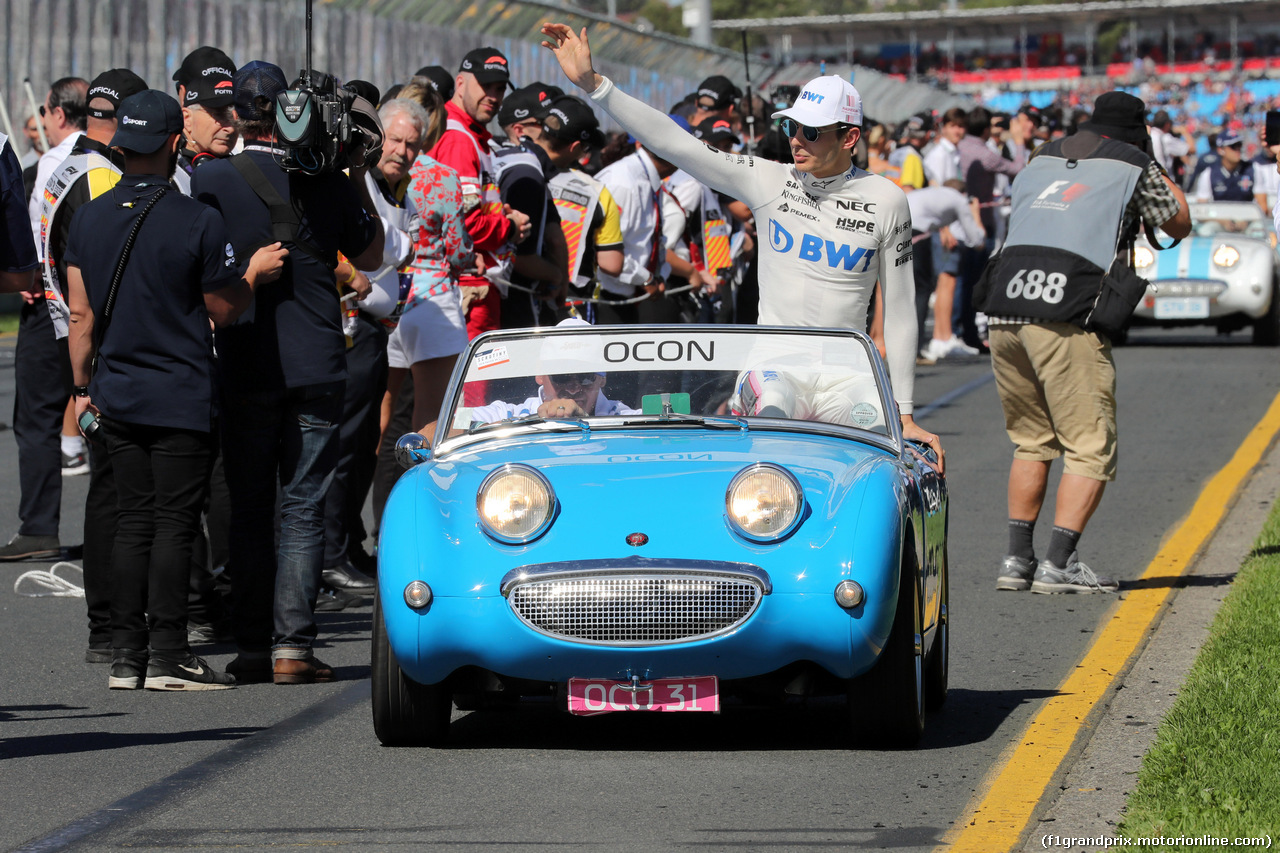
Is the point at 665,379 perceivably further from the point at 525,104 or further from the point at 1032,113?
the point at 1032,113

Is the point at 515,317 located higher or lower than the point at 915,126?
lower

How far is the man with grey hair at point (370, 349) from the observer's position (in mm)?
8203

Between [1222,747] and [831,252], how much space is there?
239cm

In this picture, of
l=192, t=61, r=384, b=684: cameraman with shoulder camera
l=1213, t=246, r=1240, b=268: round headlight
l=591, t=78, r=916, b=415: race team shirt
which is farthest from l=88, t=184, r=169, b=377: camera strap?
l=1213, t=246, r=1240, b=268: round headlight

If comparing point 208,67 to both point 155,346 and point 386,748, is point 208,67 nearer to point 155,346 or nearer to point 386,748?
point 155,346

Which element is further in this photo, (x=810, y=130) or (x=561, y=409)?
(x=810, y=130)

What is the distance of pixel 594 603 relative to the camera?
527cm

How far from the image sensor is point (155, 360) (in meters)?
6.54

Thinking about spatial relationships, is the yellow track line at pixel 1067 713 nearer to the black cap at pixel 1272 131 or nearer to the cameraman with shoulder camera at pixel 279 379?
the black cap at pixel 1272 131

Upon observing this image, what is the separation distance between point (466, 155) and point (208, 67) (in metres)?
2.54

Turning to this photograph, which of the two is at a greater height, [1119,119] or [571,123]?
[571,123]

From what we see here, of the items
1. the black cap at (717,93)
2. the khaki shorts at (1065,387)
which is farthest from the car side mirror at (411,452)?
the black cap at (717,93)

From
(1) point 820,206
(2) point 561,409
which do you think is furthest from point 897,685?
(1) point 820,206

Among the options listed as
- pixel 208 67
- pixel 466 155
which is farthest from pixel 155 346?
pixel 466 155
